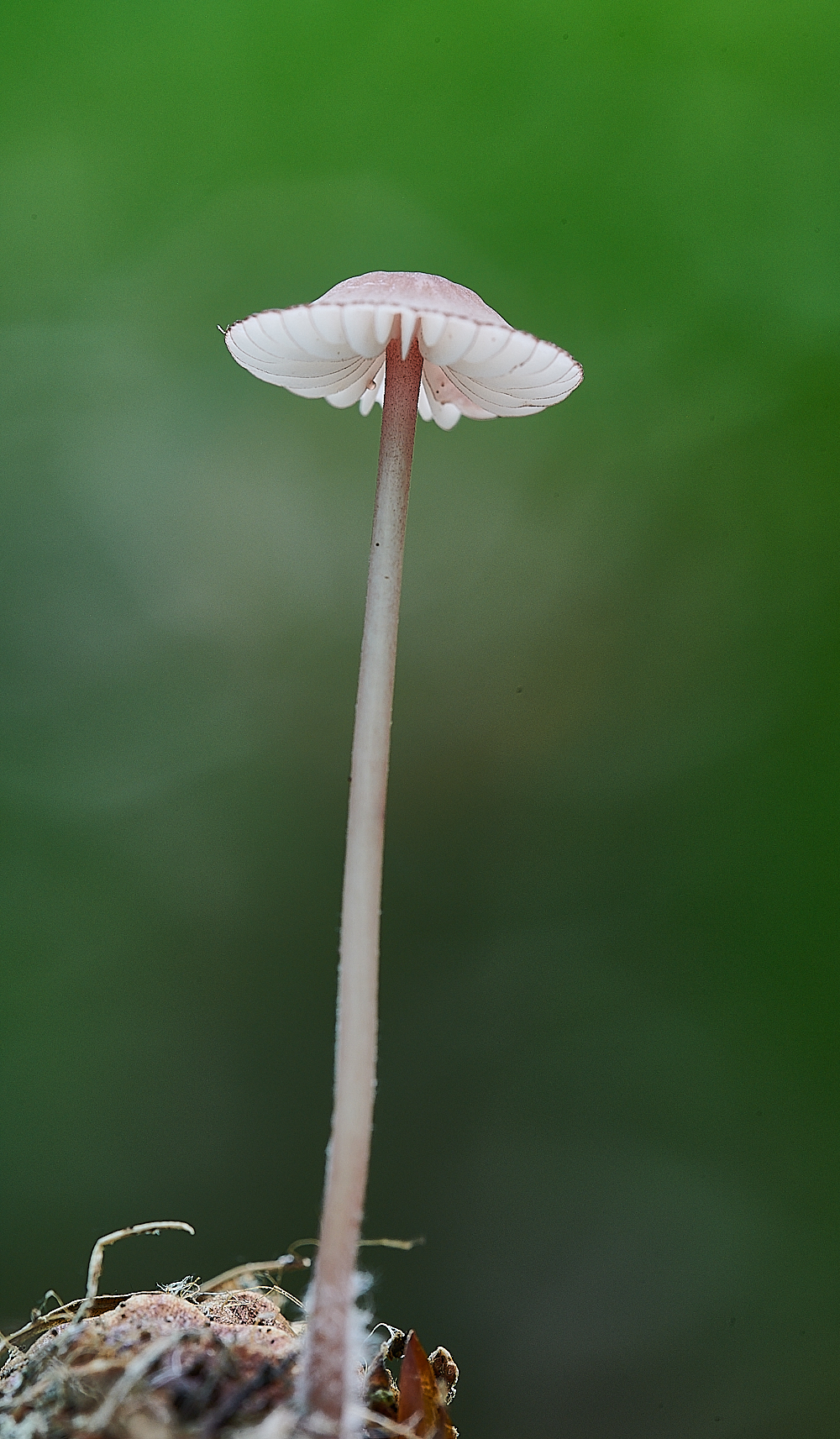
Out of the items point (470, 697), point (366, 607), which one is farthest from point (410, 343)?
point (470, 697)

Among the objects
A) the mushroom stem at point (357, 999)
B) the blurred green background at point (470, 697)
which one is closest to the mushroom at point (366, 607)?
the mushroom stem at point (357, 999)

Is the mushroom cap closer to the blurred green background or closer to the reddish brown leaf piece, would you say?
the reddish brown leaf piece

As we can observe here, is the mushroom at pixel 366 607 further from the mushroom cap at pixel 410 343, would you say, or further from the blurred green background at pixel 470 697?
the blurred green background at pixel 470 697

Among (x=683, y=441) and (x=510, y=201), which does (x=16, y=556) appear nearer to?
(x=510, y=201)

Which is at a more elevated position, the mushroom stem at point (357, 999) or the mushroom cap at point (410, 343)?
the mushroom cap at point (410, 343)

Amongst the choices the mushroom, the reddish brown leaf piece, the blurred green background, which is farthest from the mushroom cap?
the blurred green background
